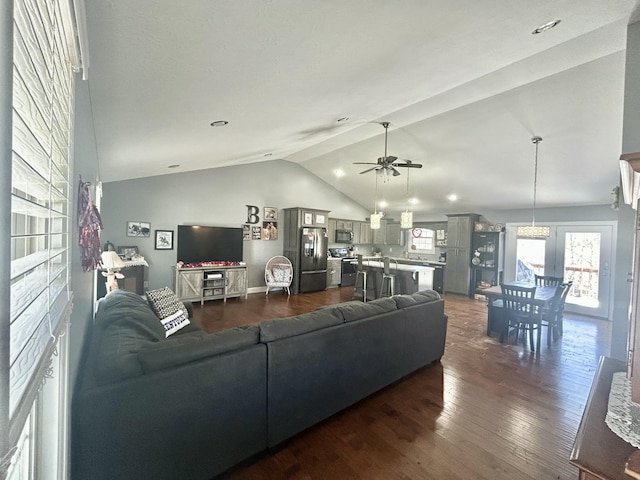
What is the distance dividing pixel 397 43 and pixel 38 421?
250cm

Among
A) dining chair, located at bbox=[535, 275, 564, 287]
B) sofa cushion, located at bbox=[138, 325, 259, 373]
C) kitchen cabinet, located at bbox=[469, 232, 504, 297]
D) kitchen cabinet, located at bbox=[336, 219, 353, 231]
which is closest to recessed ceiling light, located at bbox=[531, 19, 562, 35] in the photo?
sofa cushion, located at bbox=[138, 325, 259, 373]

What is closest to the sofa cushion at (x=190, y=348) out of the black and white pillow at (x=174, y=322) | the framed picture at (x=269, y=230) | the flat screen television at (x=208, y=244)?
the black and white pillow at (x=174, y=322)

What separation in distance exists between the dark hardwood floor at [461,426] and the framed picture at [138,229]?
17.0ft

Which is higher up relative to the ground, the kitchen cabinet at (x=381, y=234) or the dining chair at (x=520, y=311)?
the kitchen cabinet at (x=381, y=234)

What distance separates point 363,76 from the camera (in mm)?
2270

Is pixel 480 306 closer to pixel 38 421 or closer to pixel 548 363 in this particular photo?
pixel 548 363

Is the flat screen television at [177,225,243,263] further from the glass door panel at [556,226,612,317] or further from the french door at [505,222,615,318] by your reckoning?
the glass door panel at [556,226,612,317]

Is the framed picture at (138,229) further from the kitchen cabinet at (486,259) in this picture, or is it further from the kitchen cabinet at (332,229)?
the kitchen cabinet at (486,259)

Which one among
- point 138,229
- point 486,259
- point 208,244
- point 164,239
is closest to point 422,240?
point 486,259

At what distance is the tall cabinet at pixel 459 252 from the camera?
24.3ft

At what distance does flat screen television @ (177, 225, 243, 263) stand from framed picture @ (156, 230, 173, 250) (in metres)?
0.20

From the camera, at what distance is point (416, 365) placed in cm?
309

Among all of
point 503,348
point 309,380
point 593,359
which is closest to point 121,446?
point 309,380

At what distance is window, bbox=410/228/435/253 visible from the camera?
884cm
